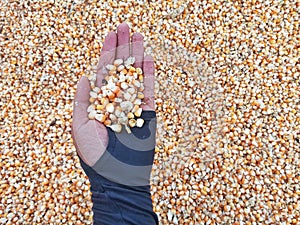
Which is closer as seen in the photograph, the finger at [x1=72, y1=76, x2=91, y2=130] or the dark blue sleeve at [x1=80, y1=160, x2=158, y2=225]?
the dark blue sleeve at [x1=80, y1=160, x2=158, y2=225]

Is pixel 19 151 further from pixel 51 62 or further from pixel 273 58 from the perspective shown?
pixel 273 58

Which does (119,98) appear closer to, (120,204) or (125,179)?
(125,179)

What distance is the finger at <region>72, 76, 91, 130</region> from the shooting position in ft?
5.10

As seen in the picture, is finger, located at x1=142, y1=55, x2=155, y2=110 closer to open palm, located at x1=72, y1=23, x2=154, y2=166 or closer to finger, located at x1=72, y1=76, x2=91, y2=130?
open palm, located at x1=72, y1=23, x2=154, y2=166

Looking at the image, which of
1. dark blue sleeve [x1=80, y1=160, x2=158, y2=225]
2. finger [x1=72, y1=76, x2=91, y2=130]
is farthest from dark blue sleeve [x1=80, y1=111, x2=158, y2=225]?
finger [x1=72, y1=76, x2=91, y2=130]

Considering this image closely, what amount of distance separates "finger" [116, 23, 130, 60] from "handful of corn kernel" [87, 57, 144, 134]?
3 cm

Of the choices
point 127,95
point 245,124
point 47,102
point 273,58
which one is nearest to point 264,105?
point 245,124

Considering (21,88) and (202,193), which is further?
(21,88)

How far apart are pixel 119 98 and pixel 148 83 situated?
0.15 meters

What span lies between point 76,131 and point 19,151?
53 cm

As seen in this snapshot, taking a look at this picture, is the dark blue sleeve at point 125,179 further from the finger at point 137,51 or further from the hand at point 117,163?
the finger at point 137,51

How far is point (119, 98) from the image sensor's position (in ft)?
5.45

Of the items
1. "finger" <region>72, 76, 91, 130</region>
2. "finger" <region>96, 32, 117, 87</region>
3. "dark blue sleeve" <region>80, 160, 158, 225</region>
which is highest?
"finger" <region>96, 32, 117, 87</region>

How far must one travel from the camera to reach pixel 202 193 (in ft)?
5.90
